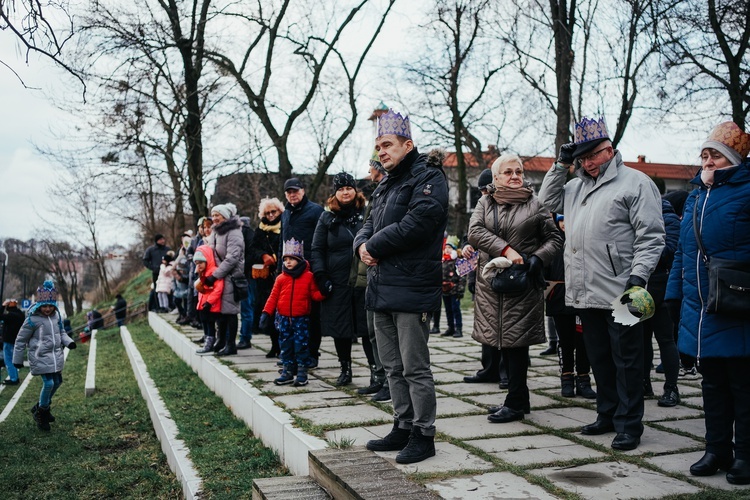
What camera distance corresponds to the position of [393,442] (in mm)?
4246

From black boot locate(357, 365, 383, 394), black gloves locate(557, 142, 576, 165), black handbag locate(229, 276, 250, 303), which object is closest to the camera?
black gloves locate(557, 142, 576, 165)

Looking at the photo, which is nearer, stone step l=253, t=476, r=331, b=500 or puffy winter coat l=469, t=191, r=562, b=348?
stone step l=253, t=476, r=331, b=500

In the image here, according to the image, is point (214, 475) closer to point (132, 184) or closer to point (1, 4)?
point (1, 4)

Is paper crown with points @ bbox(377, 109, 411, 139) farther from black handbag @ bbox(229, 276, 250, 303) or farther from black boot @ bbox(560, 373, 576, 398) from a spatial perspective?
black handbag @ bbox(229, 276, 250, 303)

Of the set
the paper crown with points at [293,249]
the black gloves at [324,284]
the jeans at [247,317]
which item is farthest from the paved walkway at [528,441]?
the jeans at [247,317]

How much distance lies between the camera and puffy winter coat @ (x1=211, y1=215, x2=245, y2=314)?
850cm

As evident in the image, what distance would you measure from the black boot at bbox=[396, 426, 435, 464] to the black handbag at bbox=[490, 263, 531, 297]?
1.32 meters

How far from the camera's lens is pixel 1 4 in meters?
3.31

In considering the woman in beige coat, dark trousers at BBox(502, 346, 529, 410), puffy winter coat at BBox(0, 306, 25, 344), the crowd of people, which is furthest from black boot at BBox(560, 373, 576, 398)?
puffy winter coat at BBox(0, 306, 25, 344)

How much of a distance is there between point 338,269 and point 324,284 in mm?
198

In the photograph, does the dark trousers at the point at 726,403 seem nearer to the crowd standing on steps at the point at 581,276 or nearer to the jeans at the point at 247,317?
the crowd standing on steps at the point at 581,276

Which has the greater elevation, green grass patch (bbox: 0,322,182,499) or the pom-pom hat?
the pom-pom hat

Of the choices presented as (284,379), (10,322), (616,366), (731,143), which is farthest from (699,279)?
(10,322)

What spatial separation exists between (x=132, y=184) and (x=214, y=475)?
1493cm
